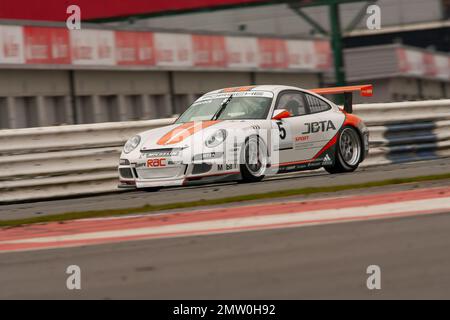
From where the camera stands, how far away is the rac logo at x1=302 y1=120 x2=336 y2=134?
13504 mm

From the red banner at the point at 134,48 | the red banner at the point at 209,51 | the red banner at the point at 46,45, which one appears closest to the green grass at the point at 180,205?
the red banner at the point at 46,45

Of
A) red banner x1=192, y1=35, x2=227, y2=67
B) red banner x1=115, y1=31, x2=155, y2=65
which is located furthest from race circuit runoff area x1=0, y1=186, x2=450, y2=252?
red banner x1=192, y1=35, x2=227, y2=67

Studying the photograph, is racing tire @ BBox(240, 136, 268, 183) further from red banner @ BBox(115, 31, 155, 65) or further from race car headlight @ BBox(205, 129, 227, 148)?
red banner @ BBox(115, 31, 155, 65)

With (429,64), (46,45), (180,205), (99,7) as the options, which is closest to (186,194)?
(180,205)

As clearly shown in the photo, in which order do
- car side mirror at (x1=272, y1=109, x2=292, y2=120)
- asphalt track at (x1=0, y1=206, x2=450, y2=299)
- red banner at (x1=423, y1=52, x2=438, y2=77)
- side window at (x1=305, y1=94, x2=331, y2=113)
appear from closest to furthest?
asphalt track at (x1=0, y1=206, x2=450, y2=299) → car side mirror at (x1=272, y1=109, x2=292, y2=120) → side window at (x1=305, y1=94, x2=331, y2=113) → red banner at (x1=423, y1=52, x2=438, y2=77)

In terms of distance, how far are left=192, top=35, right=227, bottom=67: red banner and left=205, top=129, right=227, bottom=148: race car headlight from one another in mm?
18037

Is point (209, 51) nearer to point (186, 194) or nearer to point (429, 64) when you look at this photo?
point (186, 194)

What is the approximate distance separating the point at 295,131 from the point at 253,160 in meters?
0.94

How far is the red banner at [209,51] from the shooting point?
30406 mm

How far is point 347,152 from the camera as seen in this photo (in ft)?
46.3

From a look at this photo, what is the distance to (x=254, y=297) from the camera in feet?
18.5

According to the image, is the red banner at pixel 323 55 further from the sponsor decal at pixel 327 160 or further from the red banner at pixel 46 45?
the sponsor decal at pixel 327 160

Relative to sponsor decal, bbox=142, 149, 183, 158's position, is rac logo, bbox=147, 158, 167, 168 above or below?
below

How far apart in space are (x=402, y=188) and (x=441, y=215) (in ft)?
7.76
